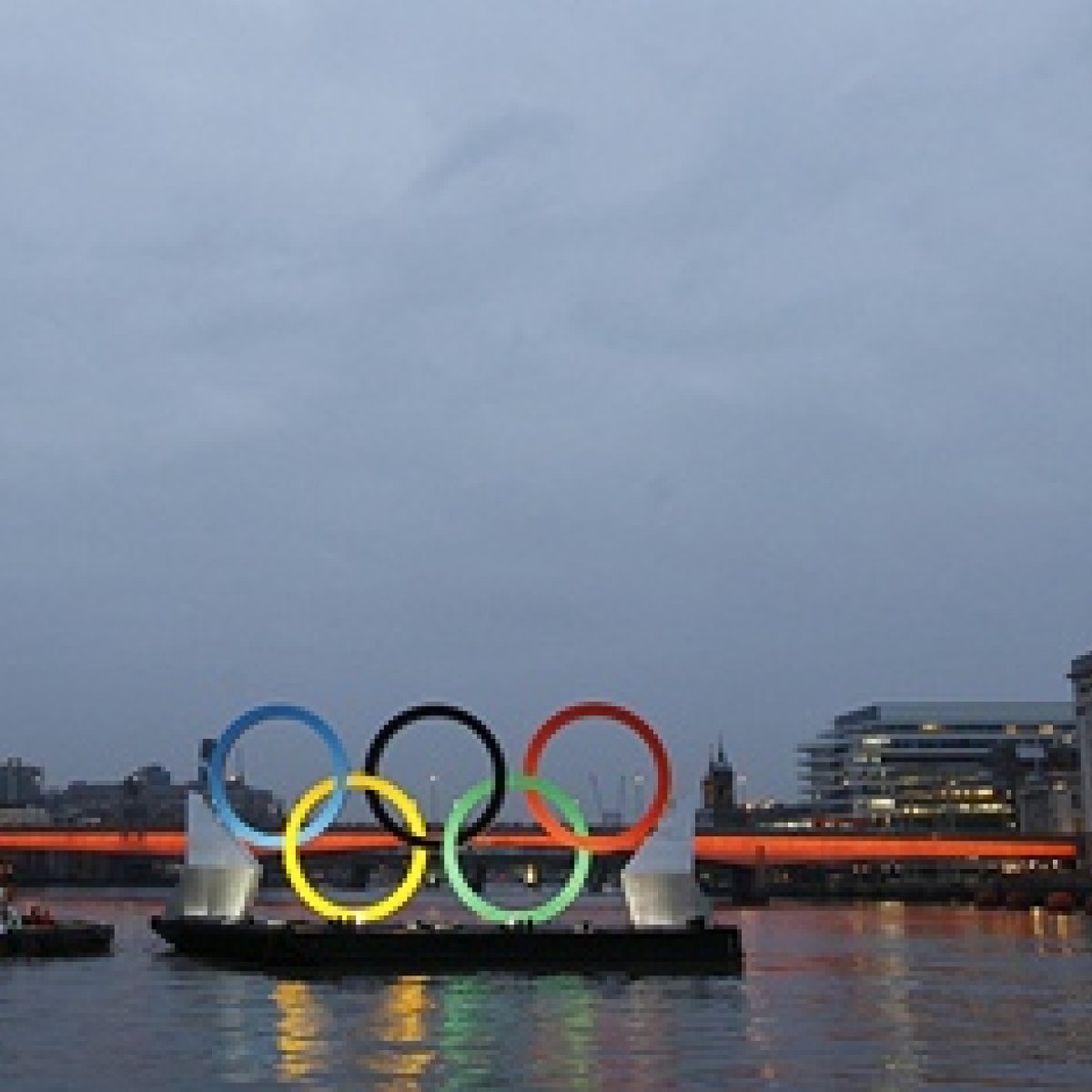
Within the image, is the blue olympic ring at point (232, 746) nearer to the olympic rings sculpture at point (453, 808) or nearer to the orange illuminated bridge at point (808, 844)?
the olympic rings sculpture at point (453, 808)

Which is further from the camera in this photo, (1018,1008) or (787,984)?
(787,984)

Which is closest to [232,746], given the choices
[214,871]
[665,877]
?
[214,871]

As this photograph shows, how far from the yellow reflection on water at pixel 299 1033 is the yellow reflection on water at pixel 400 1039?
1320mm

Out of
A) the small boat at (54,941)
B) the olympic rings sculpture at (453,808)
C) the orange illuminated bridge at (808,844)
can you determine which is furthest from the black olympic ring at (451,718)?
the orange illuminated bridge at (808,844)

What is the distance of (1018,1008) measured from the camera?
5878 cm

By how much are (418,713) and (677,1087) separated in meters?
39.2

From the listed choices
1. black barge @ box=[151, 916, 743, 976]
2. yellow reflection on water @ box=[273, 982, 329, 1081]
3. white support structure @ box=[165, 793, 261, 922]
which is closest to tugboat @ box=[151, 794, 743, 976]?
black barge @ box=[151, 916, 743, 976]

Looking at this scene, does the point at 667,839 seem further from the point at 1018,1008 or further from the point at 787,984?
the point at 1018,1008

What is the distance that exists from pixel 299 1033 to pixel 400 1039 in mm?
3510

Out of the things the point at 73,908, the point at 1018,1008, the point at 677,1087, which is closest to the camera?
the point at 677,1087

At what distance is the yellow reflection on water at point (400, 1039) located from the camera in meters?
40.5

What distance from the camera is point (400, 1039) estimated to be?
48.4m

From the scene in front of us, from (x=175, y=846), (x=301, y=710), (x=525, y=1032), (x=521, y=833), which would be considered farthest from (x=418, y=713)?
(x=175, y=846)

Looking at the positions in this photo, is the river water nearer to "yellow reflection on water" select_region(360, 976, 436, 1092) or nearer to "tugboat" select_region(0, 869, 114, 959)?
"yellow reflection on water" select_region(360, 976, 436, 1092)
